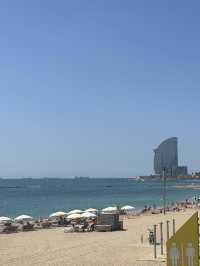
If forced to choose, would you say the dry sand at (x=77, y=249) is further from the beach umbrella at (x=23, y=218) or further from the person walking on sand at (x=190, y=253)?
the beach umbrella at (x=23, y=218)

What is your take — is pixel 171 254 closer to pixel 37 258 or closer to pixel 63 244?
pixel 37 258

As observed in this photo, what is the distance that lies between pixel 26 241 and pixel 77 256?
6.30 metres

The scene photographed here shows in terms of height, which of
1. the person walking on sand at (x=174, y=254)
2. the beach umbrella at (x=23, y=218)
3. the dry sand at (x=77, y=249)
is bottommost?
the dry sand at (x=77, y=249)

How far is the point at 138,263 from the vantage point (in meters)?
16.1

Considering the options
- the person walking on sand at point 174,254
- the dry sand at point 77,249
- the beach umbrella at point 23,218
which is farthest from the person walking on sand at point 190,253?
the beach umbrella at point 23,218

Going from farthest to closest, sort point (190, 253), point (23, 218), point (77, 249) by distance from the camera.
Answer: point (23, 218)
point (77, 249)
point (190, 253)

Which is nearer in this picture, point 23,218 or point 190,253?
point 190,253

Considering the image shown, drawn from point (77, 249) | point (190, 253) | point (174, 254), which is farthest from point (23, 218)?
point (190, 253)

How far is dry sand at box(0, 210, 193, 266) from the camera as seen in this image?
16.9 meters

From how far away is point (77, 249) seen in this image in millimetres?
20141

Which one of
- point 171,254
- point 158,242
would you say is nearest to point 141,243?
point 158,242

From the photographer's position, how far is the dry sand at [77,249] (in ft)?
55.4

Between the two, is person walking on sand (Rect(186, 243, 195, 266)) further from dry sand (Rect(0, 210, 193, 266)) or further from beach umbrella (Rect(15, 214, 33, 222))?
beach umbrella (Rect(15, 214, 33, 222))

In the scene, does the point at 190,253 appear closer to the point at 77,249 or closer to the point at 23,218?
the point at 77,249
